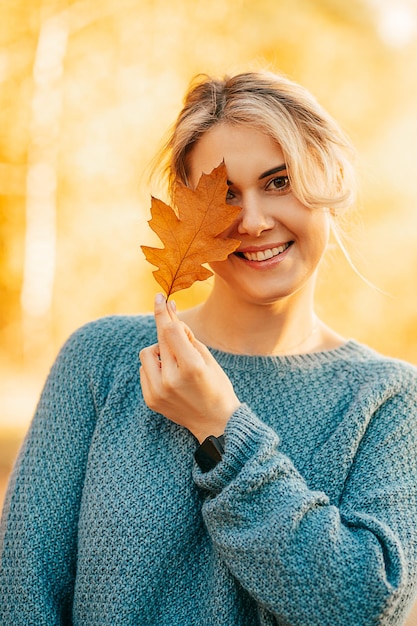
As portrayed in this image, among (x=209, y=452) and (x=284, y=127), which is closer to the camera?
(x=209, y=452)

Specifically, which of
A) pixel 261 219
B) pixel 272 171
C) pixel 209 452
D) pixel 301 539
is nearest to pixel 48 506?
pixel 209 452

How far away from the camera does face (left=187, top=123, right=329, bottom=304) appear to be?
5.09 ft

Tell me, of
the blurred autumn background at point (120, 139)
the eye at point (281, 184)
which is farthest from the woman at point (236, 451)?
the blurred autumn background at point (120, 139)

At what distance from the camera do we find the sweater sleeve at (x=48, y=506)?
147 centimetres

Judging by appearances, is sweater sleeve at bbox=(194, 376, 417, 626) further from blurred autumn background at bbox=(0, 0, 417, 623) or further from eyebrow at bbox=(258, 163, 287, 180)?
blurred autumn background at bbox=(0, 0, 417, 623)

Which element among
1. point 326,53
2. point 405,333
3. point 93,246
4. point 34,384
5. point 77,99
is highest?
point 326,53

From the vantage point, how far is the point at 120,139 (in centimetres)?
696

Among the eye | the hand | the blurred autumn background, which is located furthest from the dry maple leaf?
the blurred autumn background

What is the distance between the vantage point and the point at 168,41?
7195 millimetres

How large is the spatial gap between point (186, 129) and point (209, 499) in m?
0.82

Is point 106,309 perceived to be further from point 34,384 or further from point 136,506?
point 136,506

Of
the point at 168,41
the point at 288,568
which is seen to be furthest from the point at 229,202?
the point at 168,41

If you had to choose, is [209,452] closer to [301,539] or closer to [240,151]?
[301,539]

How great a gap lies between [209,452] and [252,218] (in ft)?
1.61
